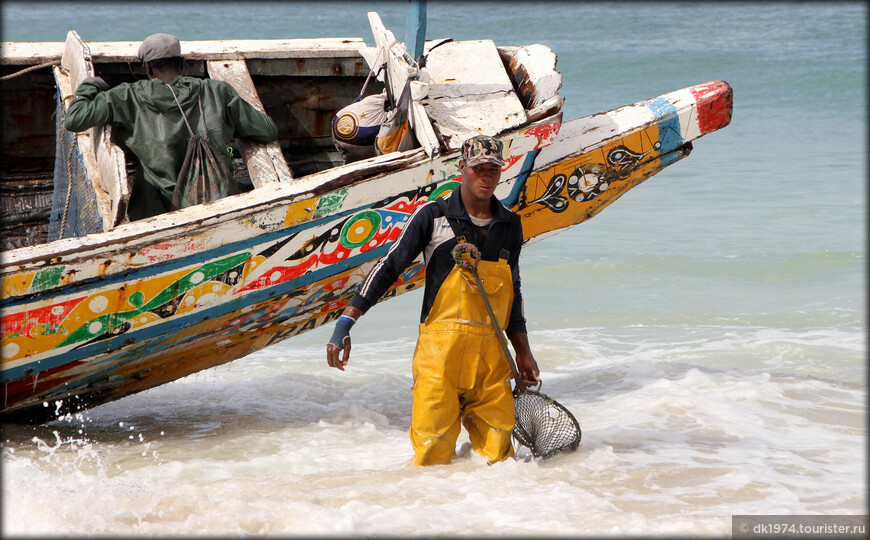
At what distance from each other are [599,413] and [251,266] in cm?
219

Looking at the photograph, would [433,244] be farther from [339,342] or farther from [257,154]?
[257,154]

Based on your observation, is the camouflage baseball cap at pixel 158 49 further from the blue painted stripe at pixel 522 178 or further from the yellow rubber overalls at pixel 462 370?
the yellow rubber overalls at pixel 462 370

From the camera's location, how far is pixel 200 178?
452 centimetres

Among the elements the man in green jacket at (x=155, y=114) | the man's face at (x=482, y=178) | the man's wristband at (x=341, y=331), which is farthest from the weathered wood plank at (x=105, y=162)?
the man's face at (x=482, y=178)

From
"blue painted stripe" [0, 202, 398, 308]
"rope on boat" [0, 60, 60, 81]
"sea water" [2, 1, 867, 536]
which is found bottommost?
"sea water" [2, 1, 867, 536]

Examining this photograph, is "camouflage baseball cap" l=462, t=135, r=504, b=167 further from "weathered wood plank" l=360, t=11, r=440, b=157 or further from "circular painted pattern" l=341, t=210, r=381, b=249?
"circular painted pattern" l=341, t=210, r=381, b=249

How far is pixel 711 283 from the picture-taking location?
8.97 m

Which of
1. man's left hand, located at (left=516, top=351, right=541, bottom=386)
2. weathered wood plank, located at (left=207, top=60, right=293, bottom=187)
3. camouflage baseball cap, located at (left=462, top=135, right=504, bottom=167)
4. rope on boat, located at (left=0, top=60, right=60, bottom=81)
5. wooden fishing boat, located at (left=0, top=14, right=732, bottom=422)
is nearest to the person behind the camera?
camouflage baseball cap, located at (left=462, top=135, right=504, bottom=167)

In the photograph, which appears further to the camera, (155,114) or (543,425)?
(155,114)

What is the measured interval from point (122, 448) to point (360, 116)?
227 centimetres

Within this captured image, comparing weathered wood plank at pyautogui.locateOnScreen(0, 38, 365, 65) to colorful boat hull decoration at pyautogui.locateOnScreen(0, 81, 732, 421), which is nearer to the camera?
colorful boat hull decoration at pyautogui.locateOnScreen(0, 81, 732, 421)

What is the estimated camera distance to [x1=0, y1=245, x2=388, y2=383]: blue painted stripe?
409cm

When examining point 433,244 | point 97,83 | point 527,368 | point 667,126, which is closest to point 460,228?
point 433,244

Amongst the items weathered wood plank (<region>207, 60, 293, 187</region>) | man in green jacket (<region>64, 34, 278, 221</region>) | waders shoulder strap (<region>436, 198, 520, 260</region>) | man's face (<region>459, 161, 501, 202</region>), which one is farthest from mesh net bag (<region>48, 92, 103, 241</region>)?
man's face (<region>459, 161, 501, 202</region>)
